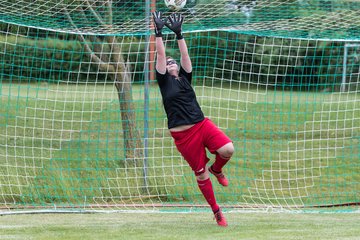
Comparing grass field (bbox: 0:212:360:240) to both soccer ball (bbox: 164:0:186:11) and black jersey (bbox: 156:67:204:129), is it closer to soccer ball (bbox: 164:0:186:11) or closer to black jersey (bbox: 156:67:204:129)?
black jersey (bbox: 156:67:204:129)

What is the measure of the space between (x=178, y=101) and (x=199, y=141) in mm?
491

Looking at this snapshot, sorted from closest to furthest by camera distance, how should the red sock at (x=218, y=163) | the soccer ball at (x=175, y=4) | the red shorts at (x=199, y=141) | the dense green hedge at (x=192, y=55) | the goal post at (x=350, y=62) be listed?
the red shorts at (x=199, y=141), the red sock at (x=218, y=163), the soccer ball at (x=175, y=4), the dense green hedge at (x=192, y=55), the goal post at (x=350, y=62)

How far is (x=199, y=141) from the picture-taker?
7.58 metres

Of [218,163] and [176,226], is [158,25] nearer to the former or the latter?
[218,163]

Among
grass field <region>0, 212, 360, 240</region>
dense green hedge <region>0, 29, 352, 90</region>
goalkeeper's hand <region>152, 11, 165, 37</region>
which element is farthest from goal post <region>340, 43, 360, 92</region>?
goalkeeper's hand <region>152, 11, 165, 37</region>

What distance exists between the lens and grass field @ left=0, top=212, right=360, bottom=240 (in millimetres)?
7184

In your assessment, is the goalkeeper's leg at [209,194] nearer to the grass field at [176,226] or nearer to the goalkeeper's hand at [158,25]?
the grass field at [176,226]

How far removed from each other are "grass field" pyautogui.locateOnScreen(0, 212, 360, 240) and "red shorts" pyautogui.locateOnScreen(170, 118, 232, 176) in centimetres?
78

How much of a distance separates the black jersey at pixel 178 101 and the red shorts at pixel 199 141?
100mm

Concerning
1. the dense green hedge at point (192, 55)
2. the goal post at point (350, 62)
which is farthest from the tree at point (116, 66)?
the goal post at point (350, 62)

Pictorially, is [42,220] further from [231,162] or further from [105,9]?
[231,162]

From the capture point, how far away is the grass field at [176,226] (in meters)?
7.18

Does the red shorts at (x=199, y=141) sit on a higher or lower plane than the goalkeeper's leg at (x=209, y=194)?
higher

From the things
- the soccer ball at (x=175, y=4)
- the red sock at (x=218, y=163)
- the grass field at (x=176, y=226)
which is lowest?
the grass field at (x=176, y=226)
